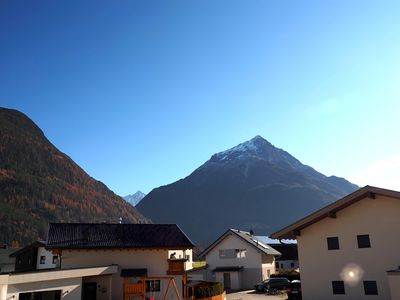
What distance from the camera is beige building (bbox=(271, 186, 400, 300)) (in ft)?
77.6

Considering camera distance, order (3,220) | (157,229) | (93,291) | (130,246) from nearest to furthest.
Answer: (93,291)
(130,246)
(157,229)
(3,220)

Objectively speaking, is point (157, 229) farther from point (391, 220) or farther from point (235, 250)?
point (391, 220)

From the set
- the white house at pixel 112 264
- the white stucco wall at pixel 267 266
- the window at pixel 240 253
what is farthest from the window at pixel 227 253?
the white house at pixel 112 264

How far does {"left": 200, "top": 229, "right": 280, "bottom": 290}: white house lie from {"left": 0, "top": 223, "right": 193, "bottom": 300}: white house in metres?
15.9

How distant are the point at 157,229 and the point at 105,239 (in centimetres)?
531

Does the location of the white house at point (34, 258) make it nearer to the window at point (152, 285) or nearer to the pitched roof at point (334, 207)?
the window at point (152, 285)

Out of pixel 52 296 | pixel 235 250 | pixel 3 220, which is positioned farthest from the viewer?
pixel 3 220

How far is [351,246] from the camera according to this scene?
2500 centimetres

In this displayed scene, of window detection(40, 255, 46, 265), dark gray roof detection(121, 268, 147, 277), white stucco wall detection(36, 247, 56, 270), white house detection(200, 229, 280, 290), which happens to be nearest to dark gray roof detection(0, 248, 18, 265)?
white stucco wall detection(36, 247, 56, 270)

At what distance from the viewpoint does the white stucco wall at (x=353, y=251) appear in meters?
23.7

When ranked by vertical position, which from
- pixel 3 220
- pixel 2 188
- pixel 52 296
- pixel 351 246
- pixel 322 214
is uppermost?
pixel 2 188

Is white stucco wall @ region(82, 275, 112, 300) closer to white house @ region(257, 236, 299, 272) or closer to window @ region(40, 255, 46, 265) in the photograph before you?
window @ region(40, 255, 46, 265)

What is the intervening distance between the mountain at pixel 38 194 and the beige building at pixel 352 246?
121 meters

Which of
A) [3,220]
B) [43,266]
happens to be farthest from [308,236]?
[3,220]
